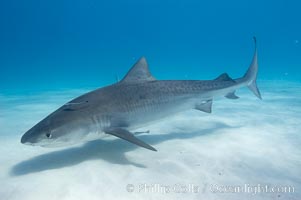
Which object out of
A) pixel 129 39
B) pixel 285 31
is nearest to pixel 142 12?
pixel 129 39

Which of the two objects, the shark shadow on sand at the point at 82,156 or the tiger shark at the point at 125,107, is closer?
the tiger shark at the point at 125,107

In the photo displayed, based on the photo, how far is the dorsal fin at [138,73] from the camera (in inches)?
217

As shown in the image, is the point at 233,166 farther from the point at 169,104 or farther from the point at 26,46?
A: the point at 26,46

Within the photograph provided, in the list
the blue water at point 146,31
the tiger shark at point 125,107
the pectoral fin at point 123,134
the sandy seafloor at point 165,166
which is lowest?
the sandy seafloor at point 165,166

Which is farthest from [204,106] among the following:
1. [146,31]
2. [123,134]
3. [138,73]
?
[146,31]

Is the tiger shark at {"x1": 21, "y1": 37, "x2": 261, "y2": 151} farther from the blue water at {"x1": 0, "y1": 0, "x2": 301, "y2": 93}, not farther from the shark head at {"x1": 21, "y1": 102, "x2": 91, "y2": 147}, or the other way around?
the blue water at {"x1": 0, "y1": 0, "x2": 301, "y2": 93}

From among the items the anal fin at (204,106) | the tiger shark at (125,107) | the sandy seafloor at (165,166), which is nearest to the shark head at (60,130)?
the tiger shark at (125,107)

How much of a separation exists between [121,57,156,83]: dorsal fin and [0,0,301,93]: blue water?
105 metres

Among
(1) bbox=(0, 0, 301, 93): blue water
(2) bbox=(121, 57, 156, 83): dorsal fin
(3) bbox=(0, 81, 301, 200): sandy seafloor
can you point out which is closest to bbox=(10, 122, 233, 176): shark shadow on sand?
(3) bbox=(0, 81, 301, 200): sandy seafloor

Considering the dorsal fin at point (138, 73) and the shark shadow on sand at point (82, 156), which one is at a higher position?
the dorsal fin at point (138, 73)

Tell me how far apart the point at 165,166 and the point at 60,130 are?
1.81 meters

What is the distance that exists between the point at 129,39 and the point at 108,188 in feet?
546

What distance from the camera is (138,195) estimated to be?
3.41 m

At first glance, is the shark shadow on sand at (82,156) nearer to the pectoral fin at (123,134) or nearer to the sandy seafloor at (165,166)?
the sandy seafloor at (165,166)
